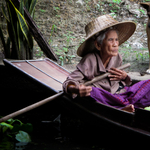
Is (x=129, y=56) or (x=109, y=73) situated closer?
(x=109, y=73)

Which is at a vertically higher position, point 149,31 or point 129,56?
point 149,31

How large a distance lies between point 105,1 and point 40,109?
577cm

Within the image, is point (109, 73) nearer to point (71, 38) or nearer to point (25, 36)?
point (25, 36)

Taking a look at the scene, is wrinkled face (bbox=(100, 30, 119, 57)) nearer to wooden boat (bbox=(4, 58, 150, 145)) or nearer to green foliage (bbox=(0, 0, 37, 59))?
wooden boat (bbox=(4, 58, 150, 145))

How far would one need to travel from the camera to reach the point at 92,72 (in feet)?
7.73

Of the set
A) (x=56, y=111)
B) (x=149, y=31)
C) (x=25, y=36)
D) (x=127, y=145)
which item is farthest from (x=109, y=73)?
(x=149, y=31)

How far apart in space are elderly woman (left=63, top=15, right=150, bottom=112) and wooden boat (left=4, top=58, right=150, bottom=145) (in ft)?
0.45

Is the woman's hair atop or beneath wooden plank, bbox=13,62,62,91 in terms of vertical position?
atop

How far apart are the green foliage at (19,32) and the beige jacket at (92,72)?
6.72ft

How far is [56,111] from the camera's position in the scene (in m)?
4.08

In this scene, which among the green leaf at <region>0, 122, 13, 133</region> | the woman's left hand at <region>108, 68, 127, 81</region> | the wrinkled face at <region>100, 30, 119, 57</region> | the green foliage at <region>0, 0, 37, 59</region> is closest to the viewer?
the wrinkled face at <region>100, 30, 119, 57</region>

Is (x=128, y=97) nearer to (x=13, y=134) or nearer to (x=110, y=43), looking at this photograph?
(x=110, y=43)

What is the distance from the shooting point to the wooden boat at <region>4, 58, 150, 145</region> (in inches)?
73.8

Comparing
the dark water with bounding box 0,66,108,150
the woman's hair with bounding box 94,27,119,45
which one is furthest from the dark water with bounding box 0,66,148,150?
the woman's hair with bounding box 94,27,119,45
